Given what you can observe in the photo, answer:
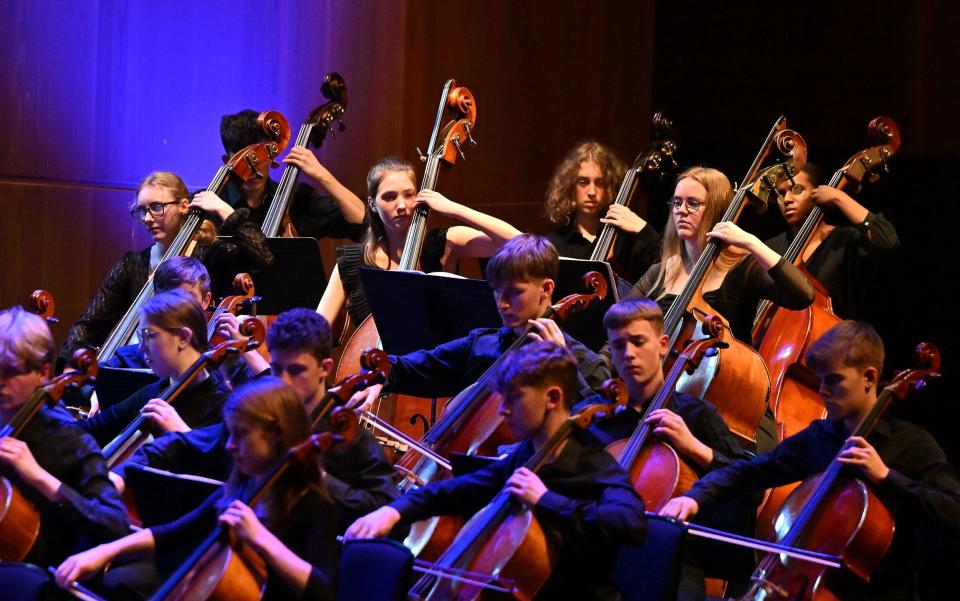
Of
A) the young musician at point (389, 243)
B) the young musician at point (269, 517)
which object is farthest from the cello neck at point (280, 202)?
the young musician at point (269, 517)

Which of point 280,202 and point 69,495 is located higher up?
point 280,202

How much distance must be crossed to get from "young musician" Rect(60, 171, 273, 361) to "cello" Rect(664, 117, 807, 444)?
1.28 meters

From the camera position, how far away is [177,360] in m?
3.10

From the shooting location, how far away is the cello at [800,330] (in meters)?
3.61

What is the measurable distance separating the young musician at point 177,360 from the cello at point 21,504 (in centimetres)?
35

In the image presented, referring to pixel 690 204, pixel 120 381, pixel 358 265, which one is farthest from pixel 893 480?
pixel 358 265

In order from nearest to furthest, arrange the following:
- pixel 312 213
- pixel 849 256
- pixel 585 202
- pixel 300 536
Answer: pixel 300 536
pixel 849 256
pixel 585 202
pixel 312 213

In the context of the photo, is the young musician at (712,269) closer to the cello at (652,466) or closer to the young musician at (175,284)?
the cello at (652,466)

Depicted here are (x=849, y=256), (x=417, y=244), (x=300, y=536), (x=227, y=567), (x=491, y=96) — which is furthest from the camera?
(x=491, y=96)

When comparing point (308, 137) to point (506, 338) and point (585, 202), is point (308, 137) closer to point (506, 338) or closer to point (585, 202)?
point (585, 202)

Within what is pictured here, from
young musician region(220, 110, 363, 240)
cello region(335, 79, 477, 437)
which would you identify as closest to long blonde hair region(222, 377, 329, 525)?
cello region(335, 79, 477, 437)

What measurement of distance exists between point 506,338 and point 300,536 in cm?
101

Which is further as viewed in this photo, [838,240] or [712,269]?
[838,240]

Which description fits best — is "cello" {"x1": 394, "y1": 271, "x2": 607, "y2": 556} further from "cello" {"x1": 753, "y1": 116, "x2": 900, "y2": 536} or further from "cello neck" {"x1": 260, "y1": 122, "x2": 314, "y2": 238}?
"cello neck" {"x1": 260, "y1": 122, "x2": 314, "y2": 238}
